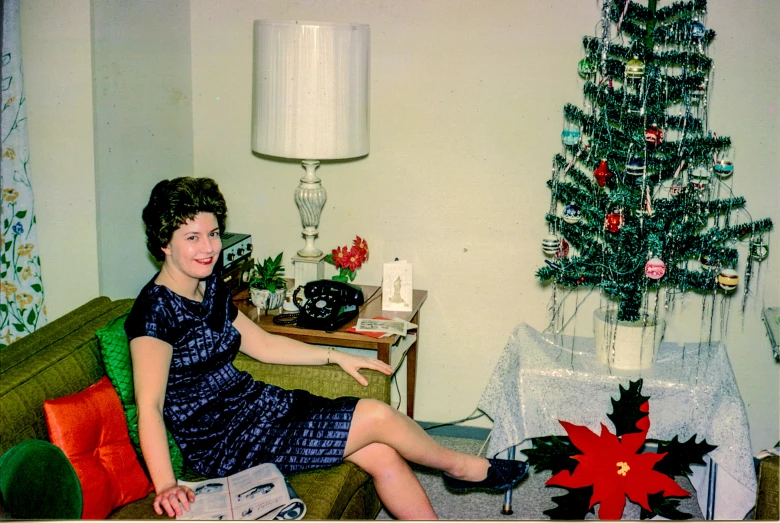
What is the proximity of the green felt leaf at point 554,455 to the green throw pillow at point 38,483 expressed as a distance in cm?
126

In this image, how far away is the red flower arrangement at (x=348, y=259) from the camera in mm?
2891

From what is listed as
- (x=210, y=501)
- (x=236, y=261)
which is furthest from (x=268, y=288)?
(x=210, y=501)

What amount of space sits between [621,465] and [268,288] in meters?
1.25

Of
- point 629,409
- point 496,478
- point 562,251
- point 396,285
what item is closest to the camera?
point 496,478

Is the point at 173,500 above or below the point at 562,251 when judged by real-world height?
below

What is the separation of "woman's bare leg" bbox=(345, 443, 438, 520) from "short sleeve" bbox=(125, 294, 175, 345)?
0.58m

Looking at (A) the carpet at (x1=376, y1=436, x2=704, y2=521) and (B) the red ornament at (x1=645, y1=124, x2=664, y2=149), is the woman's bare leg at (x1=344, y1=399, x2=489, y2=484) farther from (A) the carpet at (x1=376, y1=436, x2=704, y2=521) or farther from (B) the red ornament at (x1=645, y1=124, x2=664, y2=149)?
(B) the red ornament at (x1=645, y1=124, x2=664, y2=149)

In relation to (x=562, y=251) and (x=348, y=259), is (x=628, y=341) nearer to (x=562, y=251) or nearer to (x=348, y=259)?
(x=562, y=251)

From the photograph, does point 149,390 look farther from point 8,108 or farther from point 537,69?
point 537,69

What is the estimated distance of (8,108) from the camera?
2.34m

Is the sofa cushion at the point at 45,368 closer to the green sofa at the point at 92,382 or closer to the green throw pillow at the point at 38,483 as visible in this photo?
the green sofa at the point at 92,382

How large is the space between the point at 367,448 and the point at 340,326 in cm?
61

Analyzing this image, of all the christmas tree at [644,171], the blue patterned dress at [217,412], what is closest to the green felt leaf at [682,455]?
the christmas tree at [644,171]

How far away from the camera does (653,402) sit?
7.89 ft
